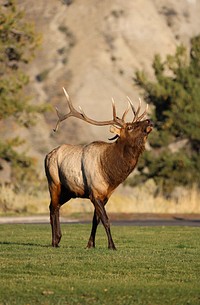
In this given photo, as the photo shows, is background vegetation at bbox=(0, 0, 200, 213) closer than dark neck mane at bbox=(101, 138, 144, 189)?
No

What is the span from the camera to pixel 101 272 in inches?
626

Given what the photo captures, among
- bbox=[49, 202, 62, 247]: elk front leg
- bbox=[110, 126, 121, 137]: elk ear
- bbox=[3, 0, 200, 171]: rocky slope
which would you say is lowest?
bbox=[49, 202, 62, 247]: elk front leg

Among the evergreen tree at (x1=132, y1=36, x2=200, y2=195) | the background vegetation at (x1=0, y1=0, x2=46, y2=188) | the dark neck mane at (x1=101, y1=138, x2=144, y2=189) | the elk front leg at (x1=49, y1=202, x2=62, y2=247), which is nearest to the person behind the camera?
the dark neck mane at (x1=101, y1=138, x2=144, y2=189)

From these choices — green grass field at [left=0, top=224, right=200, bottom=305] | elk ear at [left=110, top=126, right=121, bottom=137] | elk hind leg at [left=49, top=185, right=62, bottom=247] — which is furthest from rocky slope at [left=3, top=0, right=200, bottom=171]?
elk ear at [left=110, top=126, right=121, bottom=137]

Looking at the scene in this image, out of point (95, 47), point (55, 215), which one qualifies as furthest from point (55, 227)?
point (95, 47)

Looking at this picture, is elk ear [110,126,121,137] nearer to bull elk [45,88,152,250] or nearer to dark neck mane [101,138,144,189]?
bull elk [45,88,152,250]

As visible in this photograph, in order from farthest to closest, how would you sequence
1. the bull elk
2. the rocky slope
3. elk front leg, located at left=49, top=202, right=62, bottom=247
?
1. the rocky slope
2. elk front leg, located at left=49, top=202, right=62, bottom=247
3. the bull elk

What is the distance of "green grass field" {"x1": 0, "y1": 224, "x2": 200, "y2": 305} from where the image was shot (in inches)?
529

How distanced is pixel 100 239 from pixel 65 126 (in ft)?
176

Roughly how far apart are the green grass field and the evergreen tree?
2097cm

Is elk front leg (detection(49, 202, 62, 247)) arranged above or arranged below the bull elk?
below

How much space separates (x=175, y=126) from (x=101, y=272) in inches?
1200

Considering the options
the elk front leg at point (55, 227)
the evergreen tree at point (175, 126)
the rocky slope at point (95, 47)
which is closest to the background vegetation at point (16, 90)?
the evergreen tree at point (175, 126)

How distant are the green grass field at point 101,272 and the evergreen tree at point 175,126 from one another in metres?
21.0
